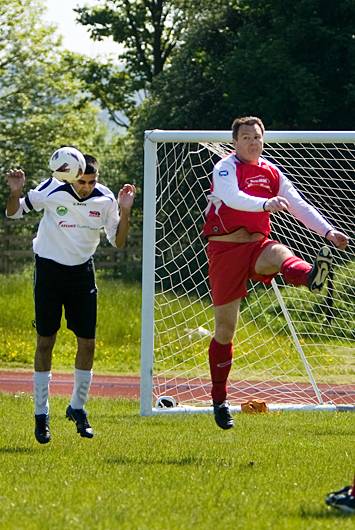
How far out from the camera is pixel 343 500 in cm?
654

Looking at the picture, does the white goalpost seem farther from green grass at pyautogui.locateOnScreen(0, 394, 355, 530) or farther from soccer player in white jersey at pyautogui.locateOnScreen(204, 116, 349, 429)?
soccer player in white jersey at pyautogui.locateOnScreen(204, 116, 349, 429)

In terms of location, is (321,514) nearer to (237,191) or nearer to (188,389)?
(237,191)

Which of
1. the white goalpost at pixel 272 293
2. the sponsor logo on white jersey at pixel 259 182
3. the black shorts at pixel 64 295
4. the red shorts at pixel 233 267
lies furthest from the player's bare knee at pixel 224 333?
the white goalpost at pixel 272 293

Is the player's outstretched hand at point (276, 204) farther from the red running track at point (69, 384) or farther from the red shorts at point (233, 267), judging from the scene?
the red running track at point (69, 384)

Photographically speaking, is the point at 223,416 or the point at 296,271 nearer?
the point at 296,271

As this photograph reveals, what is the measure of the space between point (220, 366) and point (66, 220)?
1.52m

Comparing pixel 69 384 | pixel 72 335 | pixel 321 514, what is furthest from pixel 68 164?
pixel 72 335

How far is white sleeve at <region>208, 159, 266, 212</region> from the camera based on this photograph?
9.04 m

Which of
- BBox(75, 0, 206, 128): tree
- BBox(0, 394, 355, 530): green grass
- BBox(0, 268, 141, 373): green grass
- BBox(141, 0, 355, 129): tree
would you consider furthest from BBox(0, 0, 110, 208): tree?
BBox(0, 394, 355, 530): green grass

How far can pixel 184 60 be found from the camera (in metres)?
40.4

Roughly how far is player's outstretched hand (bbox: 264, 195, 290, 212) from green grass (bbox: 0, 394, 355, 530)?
5.29ft

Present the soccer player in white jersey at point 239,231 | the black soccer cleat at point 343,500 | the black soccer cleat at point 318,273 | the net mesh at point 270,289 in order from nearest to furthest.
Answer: the black soccer cleat at point 343,500 → the black soccer cleat at point 318,273 → the soccer player in white jersey at point 239,231 → the net mesh at point 270,289

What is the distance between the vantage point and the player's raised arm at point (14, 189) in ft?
30.7

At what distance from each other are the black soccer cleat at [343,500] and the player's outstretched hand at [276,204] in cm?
258
